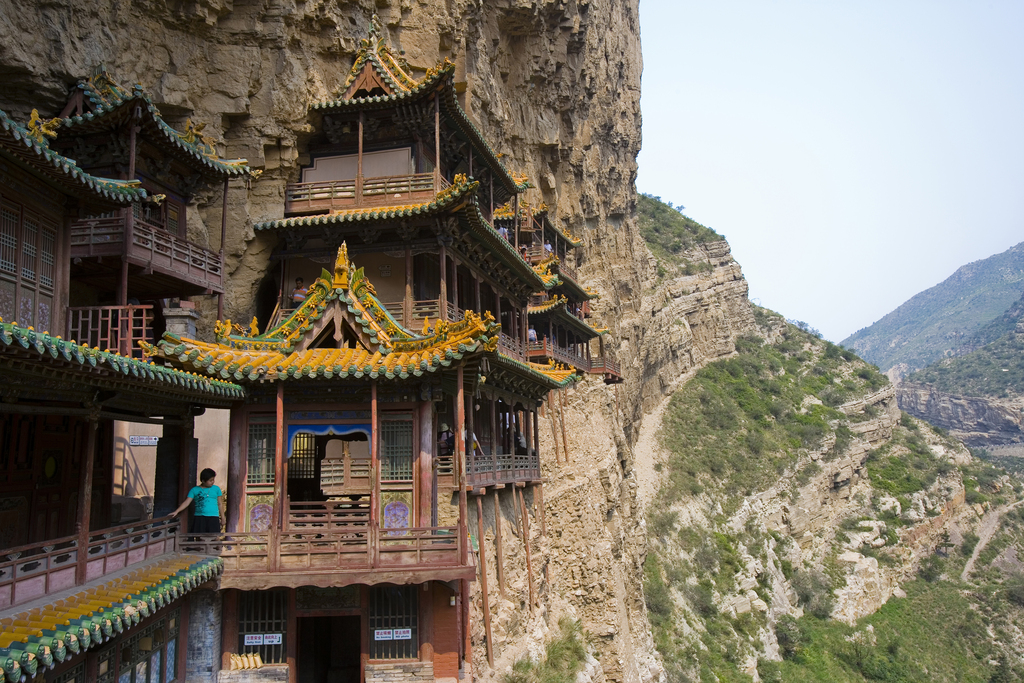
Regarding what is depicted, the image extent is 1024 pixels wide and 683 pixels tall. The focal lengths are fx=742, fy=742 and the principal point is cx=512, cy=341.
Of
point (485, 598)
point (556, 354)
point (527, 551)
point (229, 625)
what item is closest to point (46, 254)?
point (229, 625)

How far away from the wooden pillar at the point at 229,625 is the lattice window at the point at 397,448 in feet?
10.8

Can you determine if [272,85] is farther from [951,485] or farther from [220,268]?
[951,485]

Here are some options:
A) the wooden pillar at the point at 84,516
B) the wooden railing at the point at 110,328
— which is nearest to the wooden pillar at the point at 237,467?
the wooden railing at the point at 110,328

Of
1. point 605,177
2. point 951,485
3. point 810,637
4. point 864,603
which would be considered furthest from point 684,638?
point 951,485

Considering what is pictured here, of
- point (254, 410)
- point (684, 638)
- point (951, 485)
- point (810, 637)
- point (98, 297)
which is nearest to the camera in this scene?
point (254, 410)

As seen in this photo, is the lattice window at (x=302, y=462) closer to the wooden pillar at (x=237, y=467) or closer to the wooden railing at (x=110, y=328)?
the wooden pillar at (x=237, y=467)

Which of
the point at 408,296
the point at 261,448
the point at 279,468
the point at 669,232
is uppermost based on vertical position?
the point at 669,232

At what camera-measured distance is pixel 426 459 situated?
13.4 metres

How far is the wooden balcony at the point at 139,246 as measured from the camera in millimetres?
15727

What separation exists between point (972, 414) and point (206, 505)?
13134cm

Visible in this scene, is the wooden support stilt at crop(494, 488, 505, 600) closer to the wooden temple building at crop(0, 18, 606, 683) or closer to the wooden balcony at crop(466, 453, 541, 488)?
the wooden temple building at crop(0, 18, 606, 683)

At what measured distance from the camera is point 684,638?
40.1m

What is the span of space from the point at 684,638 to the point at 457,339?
33.5m

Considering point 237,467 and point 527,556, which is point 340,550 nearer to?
point 237,467
